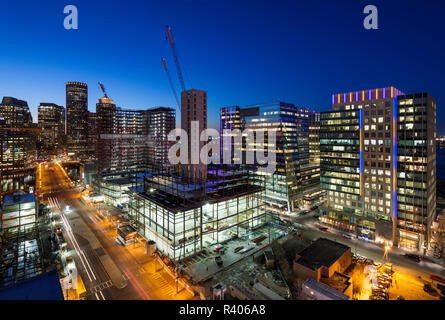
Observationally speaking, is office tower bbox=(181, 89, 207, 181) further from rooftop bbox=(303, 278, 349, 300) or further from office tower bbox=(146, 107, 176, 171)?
office tower bbox=(146, 107, 176, 171)

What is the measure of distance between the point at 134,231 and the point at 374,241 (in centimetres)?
5568

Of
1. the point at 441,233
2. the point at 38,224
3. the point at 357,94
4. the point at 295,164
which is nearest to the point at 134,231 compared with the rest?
the point at 38,224

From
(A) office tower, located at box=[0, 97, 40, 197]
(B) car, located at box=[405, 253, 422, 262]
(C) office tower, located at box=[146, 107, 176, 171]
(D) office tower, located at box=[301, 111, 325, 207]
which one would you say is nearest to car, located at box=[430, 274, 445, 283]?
(B) car, located at box=[405, 253, 422, 262]

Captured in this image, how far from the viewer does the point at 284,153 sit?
235 feet

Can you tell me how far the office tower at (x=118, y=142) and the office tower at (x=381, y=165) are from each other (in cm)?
8429

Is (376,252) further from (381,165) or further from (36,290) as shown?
(36,290)

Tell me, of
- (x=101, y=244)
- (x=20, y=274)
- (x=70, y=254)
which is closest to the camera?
(x=20, y=274)

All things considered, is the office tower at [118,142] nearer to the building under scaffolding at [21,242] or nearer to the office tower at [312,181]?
the building under scaffolding at [21,242]

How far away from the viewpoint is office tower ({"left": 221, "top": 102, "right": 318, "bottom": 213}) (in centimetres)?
7106

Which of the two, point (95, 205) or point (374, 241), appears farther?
point (95, 205)

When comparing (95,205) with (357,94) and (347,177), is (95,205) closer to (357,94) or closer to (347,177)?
(347,177)

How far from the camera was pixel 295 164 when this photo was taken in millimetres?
73688

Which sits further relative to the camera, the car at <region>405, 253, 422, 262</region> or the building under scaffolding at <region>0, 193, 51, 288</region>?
the car at <region>405, 253, 422, 262</region>

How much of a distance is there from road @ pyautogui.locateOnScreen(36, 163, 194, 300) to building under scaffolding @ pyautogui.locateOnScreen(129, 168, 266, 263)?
4.84 meters
